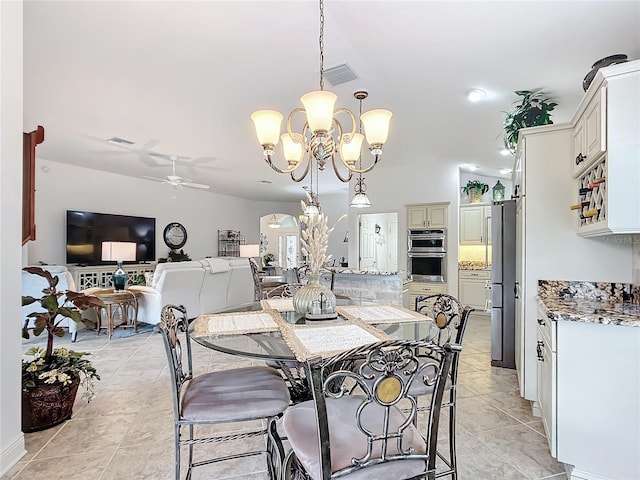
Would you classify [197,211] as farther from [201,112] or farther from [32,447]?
[32,447]

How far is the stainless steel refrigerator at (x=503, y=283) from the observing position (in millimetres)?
3553

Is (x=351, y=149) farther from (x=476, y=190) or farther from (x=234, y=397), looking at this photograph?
(x=476, y=190)

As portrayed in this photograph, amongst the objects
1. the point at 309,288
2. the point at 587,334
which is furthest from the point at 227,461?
the point at 587,334

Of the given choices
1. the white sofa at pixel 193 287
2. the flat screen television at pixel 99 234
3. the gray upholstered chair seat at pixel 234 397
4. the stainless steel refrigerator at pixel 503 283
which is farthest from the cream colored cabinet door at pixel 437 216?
the flat screen television at pixel 99 234

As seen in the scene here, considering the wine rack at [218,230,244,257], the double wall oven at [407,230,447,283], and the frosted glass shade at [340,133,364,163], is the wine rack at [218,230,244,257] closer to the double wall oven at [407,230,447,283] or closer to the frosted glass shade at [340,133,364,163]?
the double wall oven at [407,230,447,283]

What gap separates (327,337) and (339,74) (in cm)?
238

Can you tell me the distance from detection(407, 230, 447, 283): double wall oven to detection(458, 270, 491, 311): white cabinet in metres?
0.60

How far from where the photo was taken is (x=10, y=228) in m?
2.03

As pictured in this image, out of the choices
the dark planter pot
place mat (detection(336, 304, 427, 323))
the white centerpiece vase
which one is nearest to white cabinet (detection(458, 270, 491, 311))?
place mat (detection(336, 304, 427, 323))

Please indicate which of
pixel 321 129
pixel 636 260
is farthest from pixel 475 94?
pixel 321 129

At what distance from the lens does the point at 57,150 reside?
18.2 feet

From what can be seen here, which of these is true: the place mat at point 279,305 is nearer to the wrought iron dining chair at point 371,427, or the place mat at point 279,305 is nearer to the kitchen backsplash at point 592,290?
the wrought iron dining chair at point 371,427

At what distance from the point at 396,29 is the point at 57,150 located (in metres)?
5.65

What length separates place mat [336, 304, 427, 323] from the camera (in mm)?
2100
